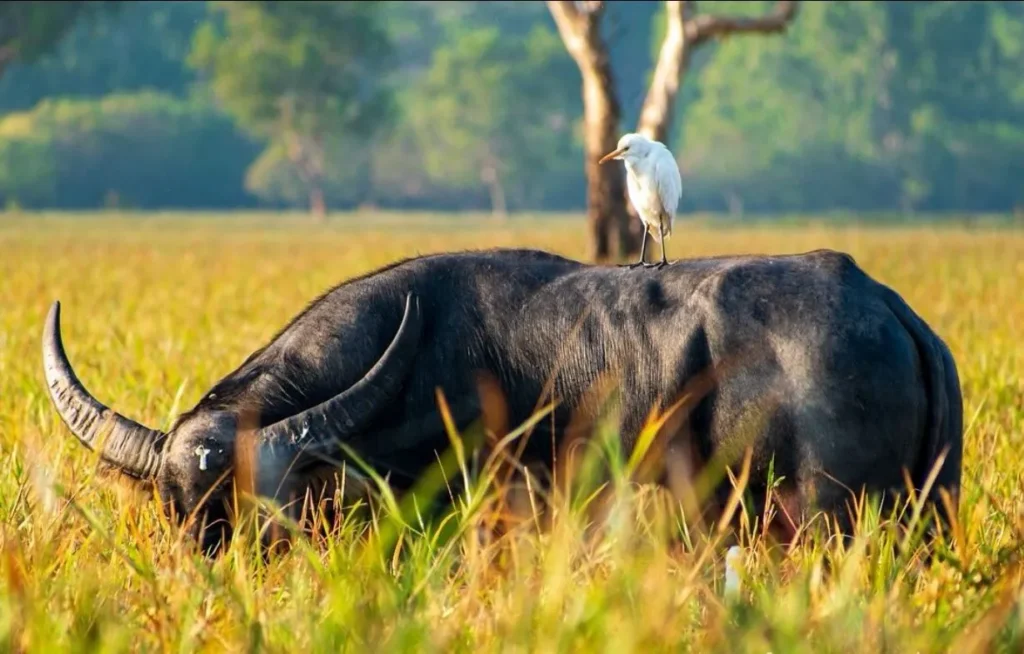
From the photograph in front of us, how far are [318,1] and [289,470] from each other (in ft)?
200

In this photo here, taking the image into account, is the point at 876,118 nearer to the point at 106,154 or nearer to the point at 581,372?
the point at 106,154

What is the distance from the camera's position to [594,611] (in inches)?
109

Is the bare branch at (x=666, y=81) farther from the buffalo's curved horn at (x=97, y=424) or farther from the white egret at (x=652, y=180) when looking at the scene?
the buffalo's curved horn at (x=97, y=424)

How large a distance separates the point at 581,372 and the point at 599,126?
13.0 meters

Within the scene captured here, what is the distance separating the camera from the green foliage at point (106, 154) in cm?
6391

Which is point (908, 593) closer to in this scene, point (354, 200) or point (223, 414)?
point (223, 414)

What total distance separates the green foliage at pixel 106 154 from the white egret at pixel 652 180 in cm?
5809

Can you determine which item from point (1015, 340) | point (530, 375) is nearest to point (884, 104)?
point (1015, 340)

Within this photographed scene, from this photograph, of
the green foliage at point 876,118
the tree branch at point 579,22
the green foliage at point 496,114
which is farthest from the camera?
the green foliage at point 496,114

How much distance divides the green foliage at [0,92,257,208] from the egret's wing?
58240 millimetres

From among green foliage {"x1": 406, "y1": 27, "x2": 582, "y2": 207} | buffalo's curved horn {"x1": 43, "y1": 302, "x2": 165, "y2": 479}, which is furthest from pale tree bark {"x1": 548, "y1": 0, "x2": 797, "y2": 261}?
green foliage {"x1": 406, "y1": 27, "x2": 582, "y2": 207}

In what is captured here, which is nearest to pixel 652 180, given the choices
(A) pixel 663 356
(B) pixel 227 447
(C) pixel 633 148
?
(C) pixel 633 148

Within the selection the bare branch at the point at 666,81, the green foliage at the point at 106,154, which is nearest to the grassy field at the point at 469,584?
the bare branch at the point at 666,81

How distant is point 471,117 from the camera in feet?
256
